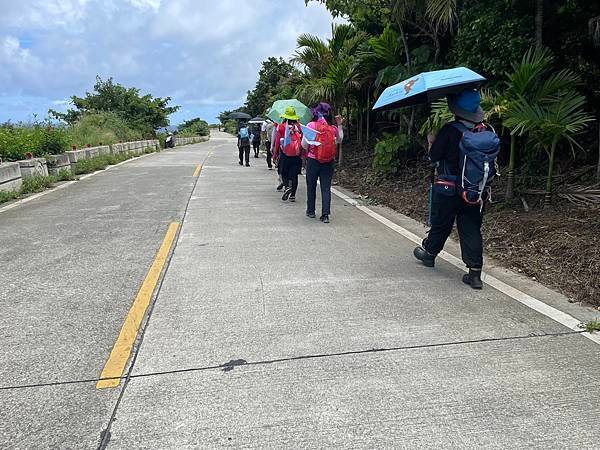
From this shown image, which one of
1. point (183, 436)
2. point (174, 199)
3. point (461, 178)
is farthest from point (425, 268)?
point (174, 199)

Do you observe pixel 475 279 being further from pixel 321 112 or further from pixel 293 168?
pixel 293 168

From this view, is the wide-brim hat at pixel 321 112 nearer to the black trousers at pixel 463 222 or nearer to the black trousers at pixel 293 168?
the black trousers at pixel 293 168

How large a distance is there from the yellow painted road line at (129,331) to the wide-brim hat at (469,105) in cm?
347

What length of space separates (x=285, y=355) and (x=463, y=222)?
2.51 meters

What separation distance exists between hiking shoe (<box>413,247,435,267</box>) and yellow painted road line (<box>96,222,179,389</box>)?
2.89 m

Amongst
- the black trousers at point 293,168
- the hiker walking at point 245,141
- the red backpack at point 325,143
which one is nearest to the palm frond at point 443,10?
the red backpack at point 325,143

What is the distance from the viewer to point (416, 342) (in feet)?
12.5

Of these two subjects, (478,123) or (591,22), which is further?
(591,22)

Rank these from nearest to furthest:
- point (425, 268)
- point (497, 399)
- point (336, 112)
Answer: point (497, 399) → point (425, 268) → point (336, 112)

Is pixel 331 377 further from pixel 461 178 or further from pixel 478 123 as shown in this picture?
pixel 478 123

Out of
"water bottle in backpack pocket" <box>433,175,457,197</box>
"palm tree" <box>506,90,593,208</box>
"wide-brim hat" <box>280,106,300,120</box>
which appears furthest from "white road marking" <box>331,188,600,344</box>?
"wide-brim hat" <box>280,106,300,120</box>

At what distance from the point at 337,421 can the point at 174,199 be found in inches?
337

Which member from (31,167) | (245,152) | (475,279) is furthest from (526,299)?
(245,152)

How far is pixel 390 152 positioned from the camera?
11.5 m
